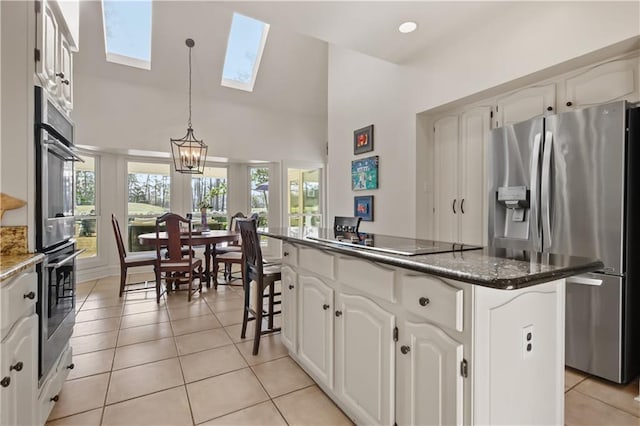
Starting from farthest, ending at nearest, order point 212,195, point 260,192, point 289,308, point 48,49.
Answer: point 260,192
point 212,195
point 289,308
point 48,49

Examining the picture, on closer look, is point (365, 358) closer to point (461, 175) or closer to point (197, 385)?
point (197, 385)

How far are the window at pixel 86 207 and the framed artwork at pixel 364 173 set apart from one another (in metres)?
4.08

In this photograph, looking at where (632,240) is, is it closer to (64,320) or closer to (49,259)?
(49,259)

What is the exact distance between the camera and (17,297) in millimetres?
1287

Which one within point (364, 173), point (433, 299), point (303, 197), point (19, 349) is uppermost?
point (364, 173)

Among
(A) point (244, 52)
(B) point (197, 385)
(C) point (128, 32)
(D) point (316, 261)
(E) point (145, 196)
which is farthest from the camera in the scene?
(E) point (145, 196)

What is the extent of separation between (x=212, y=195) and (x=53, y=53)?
4180 mm

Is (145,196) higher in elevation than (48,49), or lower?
lower

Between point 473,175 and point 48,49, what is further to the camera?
point 473,175

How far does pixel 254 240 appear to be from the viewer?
8.11 ft

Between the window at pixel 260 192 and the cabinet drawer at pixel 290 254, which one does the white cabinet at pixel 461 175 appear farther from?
the window at pixel 260 192

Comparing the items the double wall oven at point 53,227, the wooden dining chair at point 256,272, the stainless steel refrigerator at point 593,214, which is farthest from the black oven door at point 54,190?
the stainless steel refrigerator at point 593,214

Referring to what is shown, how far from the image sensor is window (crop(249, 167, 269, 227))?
6.31 m

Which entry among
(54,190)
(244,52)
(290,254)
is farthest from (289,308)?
(244,52)
